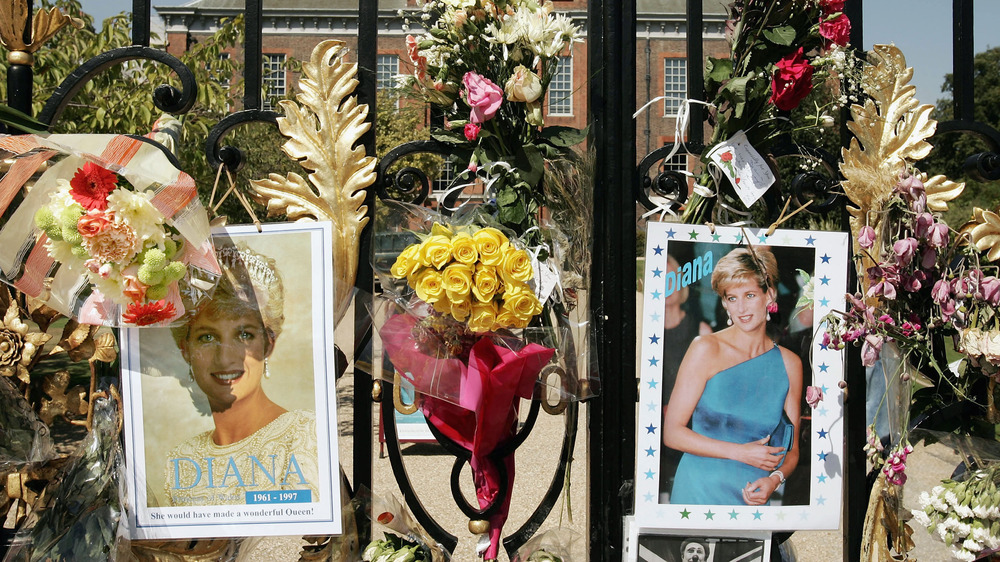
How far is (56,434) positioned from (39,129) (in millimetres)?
5516

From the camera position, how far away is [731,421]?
1887 millimetres

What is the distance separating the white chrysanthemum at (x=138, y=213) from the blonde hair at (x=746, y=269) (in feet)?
4.27

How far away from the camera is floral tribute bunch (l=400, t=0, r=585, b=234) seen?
1.75 metres

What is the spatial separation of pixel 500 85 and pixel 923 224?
105 cm

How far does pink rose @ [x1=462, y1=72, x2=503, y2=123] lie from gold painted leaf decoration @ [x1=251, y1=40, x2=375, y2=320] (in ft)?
0.88

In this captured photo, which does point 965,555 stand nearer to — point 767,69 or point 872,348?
point 872,348

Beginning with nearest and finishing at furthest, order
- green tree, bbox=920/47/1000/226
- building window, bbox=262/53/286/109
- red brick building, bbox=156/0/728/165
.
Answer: building window, bbox=262/53/286/109, red brick building, bbox=156/0/728/165, green tree, bbox=920/47/1000/226

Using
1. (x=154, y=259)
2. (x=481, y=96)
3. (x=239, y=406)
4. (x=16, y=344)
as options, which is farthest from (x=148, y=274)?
(x=481, y=96)

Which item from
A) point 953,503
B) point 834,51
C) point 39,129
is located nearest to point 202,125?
point 39,129

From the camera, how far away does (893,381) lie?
6.29 feet

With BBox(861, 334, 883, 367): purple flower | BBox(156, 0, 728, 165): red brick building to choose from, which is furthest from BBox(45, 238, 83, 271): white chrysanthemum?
BBox(156, 0, 728, 165): red brick building

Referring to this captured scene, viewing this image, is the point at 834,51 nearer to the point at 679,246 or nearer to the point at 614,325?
the point at 679,246

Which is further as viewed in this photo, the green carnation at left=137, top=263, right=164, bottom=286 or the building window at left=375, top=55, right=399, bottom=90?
the building window at left=375, top=55, right=399, bottom=90

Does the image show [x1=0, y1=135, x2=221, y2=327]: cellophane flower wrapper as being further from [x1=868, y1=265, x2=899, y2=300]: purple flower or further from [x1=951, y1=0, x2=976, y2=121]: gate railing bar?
[x1=951, y1=0, x2=976, y2=121]: gate railing bar
